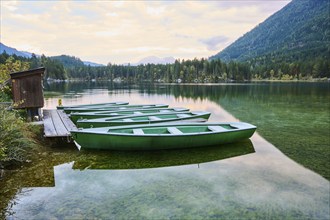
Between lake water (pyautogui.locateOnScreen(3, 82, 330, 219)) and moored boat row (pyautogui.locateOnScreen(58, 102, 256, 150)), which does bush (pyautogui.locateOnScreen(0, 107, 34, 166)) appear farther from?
moored boat row (pyautogui.locateOnScreen(58, 102, 256, 150))

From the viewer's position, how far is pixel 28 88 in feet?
48.0

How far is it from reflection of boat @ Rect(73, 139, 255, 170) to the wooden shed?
204 inches

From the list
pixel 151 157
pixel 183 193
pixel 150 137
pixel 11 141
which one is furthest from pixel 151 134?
pixel 11 141

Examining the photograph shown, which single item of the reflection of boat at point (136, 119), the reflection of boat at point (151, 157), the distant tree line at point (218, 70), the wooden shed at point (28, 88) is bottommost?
the reflection of boat at point (151, 157)

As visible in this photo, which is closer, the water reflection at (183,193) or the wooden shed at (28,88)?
the water reflection at (183,193)

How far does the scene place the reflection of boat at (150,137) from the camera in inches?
441

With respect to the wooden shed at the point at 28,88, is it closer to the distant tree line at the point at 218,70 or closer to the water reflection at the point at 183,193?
the water reflection at the point at 183,193

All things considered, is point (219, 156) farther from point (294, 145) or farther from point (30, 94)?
point (30, 94)

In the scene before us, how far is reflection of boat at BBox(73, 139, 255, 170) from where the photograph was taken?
34.7ft

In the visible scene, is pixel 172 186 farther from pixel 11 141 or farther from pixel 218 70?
pixel 218 70

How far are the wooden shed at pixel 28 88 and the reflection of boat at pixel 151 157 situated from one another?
5181 millimetres

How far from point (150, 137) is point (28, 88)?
806 centimetres

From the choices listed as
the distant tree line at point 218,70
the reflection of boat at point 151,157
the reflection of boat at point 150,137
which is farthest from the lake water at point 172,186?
the distant tree line at point 218,70

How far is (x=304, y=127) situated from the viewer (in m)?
18.3
